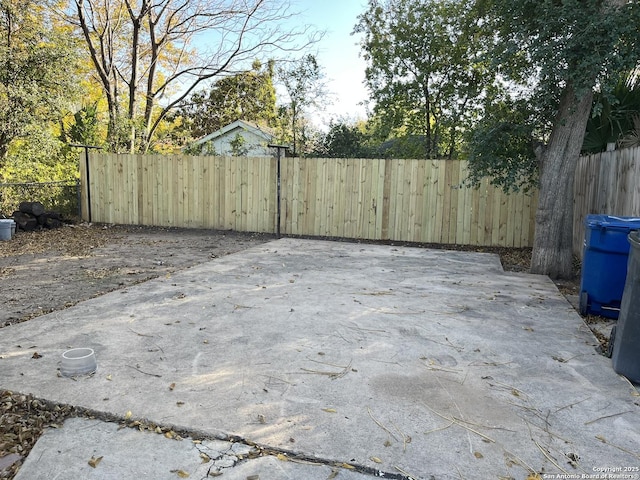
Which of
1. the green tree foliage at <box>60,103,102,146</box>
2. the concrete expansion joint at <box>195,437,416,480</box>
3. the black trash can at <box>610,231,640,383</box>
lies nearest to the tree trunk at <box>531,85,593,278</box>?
the black trash can at <box>610,231,640,383</box>

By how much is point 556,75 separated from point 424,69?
6121 millimetres

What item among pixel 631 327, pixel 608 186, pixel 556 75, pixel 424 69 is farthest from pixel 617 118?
pixel 424 69

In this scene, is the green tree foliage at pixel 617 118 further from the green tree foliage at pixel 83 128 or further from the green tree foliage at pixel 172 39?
the green tree foliage at pixel 83 128

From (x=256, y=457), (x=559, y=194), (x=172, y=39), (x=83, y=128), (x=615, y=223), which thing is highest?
(x=172, y=39)

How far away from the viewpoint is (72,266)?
627cm

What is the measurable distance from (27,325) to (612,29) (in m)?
6.14

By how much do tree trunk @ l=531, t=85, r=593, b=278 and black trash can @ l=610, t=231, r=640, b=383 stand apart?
3.26 metres

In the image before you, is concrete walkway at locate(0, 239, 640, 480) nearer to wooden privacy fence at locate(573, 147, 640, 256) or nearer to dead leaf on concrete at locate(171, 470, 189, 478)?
dead leaf on concrete at locate(171, 470, 189, 478)

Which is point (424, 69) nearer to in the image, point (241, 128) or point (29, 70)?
point (29, 70)

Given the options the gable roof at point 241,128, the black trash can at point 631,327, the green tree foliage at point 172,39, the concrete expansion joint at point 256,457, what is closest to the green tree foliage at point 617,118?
the black trash can at point 631,327

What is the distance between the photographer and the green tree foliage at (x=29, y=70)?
9.20 meters

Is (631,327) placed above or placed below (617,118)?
below

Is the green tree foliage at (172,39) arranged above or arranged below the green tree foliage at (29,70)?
above

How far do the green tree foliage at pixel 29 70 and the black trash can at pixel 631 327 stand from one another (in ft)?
34.9
